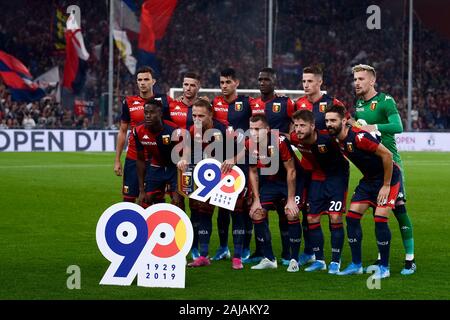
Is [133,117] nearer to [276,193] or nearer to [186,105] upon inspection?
[186,105]

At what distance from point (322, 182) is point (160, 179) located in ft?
6.39

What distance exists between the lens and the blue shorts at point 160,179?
10695 mm

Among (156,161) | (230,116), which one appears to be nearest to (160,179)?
(156,161)

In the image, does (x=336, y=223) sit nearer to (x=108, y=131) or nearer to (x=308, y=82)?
(x=308, y=82)

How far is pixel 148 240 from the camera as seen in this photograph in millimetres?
8523

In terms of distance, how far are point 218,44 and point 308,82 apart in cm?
3274

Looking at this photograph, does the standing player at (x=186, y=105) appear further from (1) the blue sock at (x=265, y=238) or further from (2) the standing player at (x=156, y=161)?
(1) the blue sock at (x=265, y=238)

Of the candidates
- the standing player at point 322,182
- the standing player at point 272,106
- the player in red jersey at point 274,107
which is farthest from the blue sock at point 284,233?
the player in red jersey at point 274,107

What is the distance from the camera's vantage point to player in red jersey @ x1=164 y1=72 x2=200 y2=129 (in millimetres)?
10992

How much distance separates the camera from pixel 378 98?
996 centimetres

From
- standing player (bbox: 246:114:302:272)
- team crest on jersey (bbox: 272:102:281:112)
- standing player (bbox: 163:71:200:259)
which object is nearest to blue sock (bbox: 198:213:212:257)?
standing player (bbox: 163:71:200:259)

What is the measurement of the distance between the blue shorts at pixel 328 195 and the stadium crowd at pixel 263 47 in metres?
27.3
